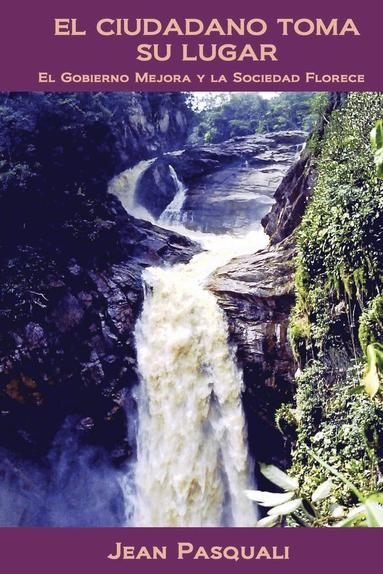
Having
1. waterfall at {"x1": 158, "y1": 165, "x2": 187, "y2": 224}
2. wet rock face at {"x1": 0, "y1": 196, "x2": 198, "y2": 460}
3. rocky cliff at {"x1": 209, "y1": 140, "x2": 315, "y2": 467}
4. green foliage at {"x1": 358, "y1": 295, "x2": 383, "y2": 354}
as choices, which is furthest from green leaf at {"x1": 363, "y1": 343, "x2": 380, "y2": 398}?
waterfall at {"x1": 158, "y1": 165, "x2": 187, "y2": 224}

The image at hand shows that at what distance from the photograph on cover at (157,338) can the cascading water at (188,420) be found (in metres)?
0.03

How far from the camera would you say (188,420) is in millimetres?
10383

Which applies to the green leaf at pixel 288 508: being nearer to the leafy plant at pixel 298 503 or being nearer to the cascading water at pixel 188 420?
the leafy plant at pixel 298 503

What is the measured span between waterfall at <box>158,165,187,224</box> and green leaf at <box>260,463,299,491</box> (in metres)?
17.8

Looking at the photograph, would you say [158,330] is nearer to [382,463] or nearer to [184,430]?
[184,430]

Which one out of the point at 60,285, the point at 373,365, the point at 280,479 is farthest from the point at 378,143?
the point at 60,285

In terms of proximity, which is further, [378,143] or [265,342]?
[265,342]

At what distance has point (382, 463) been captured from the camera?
6.74 metres

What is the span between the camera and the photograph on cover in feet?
27.8

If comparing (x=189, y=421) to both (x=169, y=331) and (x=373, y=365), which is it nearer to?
(x=169, y=331)

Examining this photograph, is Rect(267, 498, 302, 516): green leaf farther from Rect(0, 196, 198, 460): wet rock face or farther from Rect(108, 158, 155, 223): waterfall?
Rect(108, 158, 155, 223): waterfall

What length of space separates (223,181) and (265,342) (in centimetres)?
1176

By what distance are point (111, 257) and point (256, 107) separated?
85.0 feet

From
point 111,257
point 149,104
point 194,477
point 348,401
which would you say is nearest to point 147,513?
point 194,477
